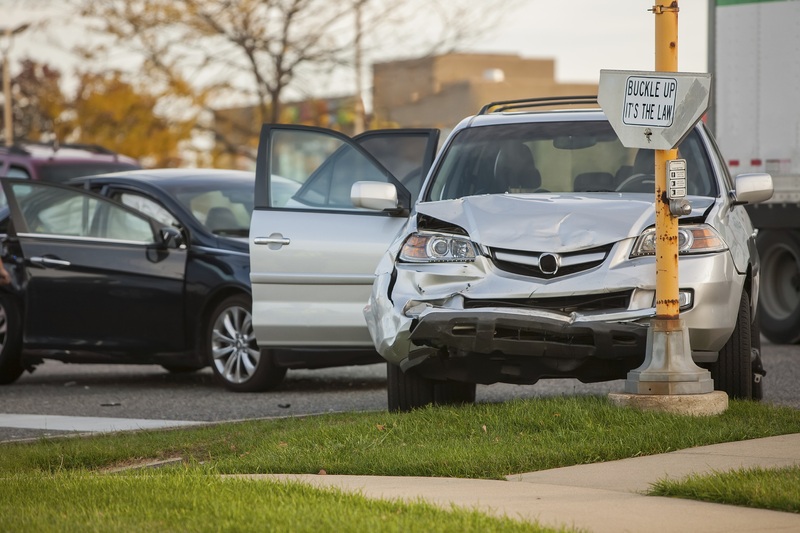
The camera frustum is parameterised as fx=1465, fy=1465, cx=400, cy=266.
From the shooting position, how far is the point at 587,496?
18.8 ft

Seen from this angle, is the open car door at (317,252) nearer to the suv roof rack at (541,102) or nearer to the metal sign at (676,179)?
the suv roof rack at (541,102)

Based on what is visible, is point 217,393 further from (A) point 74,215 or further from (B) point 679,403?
(B) point 679,403

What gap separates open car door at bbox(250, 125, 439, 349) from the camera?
9930 mm

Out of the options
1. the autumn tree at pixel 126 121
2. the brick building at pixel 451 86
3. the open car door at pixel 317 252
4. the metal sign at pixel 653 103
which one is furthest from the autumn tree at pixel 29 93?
the metal sign at pixel 653 103

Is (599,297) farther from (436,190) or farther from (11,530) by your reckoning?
(11,530)

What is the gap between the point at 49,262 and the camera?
11945mm

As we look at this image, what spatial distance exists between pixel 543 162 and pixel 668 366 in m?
2.05

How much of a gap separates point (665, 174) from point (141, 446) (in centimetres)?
318

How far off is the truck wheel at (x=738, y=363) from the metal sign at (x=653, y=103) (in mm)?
1049

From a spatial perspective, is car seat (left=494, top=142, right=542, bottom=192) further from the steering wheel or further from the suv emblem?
the suv emblem

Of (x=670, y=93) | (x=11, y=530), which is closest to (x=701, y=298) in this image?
(x=670, y=93)

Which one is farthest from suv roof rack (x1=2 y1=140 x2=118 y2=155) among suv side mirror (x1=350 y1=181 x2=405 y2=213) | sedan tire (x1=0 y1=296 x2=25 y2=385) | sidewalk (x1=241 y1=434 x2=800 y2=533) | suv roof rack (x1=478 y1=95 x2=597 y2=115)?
sidewalk (x1=241 y1=434 x2=800 y2=533)

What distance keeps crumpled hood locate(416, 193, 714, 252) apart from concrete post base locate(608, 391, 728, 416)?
0.83 meters

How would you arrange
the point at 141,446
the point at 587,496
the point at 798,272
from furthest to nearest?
the point at 798,272 < the point at 141,446 < the point at 587,496
